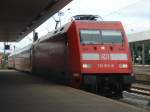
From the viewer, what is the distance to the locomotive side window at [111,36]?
71.4 feet

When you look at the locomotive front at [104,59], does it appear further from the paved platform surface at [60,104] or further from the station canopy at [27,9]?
the station canopy at [27,9]

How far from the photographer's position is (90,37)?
21.7 metres

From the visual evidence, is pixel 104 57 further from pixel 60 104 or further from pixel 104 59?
pixel 60 104

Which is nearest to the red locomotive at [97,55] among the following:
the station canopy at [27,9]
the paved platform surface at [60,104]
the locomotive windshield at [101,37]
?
the locomotive windshield at [101,37]

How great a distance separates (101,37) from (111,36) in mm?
466

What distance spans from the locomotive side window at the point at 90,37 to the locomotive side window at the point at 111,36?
0.26 metres

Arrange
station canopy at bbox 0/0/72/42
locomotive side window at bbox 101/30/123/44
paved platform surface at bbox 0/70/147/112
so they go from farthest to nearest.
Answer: station canopy at bbox 0/0/72/42 → locomotive side window at bbox 101/30/123/44 → paved platform surface at bbox 0/70/147/112

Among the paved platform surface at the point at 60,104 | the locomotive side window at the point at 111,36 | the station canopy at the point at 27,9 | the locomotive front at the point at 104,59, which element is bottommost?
the paved platform surface at the point at 60,104

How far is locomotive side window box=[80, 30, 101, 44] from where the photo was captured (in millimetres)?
21558

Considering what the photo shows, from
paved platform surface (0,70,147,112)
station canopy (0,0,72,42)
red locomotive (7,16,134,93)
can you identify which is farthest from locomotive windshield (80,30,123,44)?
station canopy (0,0,72,42)

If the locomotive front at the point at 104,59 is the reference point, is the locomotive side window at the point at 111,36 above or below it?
above

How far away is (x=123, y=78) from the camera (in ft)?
68.4

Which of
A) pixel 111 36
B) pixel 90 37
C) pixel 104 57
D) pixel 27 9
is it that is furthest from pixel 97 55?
pixel 27 9

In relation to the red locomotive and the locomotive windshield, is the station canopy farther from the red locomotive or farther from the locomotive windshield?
the locomotive windshield
